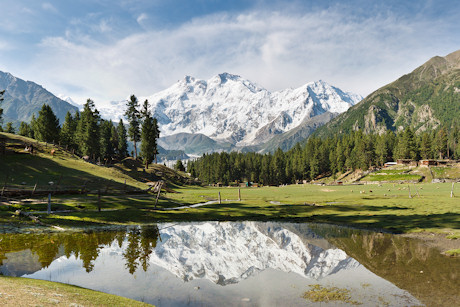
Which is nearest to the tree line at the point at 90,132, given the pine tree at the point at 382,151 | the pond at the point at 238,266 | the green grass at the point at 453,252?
the pond at the point at 238,266

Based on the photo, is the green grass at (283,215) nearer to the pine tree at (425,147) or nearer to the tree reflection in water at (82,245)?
the tree reflection in water at (82,245)

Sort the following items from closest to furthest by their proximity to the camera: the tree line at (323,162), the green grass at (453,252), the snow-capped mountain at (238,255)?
the snow-capped mountain at (238,255), the green grass at (453,252), the tree line at (323,162)

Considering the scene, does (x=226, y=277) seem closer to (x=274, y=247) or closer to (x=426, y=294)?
(x=274, y=247)

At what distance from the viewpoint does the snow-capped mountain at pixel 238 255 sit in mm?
20516

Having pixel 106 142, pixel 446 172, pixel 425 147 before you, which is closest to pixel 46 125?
pixel 106 142

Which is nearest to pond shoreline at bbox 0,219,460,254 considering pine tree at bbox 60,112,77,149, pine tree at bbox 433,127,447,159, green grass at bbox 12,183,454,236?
green grass at bbox 12,183,454,236

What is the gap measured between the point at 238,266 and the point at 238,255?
3043mm

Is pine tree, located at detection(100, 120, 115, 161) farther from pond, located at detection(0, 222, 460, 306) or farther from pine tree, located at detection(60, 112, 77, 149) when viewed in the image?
pond, located at detection(0, 222, 460, 306)

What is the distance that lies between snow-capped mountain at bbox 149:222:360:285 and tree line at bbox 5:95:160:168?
89676mm

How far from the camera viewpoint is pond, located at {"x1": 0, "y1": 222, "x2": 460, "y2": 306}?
16.1m

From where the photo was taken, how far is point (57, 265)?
792 inches

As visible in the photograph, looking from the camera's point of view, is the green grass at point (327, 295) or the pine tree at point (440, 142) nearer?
the green grass at point (327, 295)

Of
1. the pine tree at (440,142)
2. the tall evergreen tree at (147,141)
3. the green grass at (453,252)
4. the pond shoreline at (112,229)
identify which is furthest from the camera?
the pine tree at (440,142)

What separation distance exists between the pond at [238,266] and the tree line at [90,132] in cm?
8945
